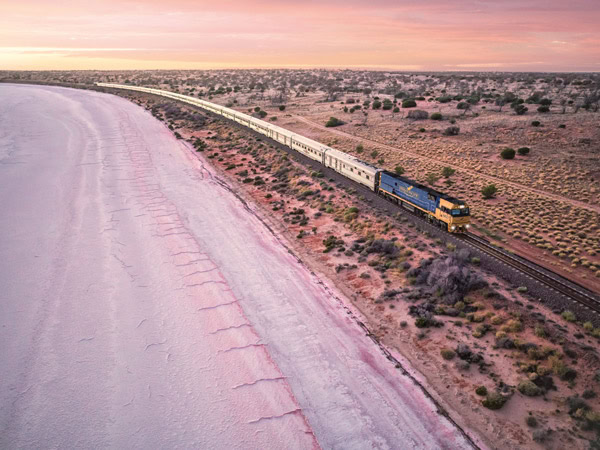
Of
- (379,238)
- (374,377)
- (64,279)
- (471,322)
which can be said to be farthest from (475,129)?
(64,279)

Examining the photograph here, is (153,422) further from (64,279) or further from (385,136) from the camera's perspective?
(385,136)

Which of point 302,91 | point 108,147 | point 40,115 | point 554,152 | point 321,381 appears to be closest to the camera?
point 321,381

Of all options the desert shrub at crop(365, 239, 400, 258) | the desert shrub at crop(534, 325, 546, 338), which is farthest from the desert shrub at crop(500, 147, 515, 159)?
the desert shrub at crop(534, 325, 546, 338)

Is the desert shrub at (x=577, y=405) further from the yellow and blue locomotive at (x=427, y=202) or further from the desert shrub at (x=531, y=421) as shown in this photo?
the yellow and blue locomotive at (x=427, y=202)

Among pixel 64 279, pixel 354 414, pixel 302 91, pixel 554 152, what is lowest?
pixel 354 414

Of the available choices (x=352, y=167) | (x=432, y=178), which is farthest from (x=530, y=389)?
(x=432, y=178)

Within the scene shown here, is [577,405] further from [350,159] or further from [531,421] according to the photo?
[350,159]
